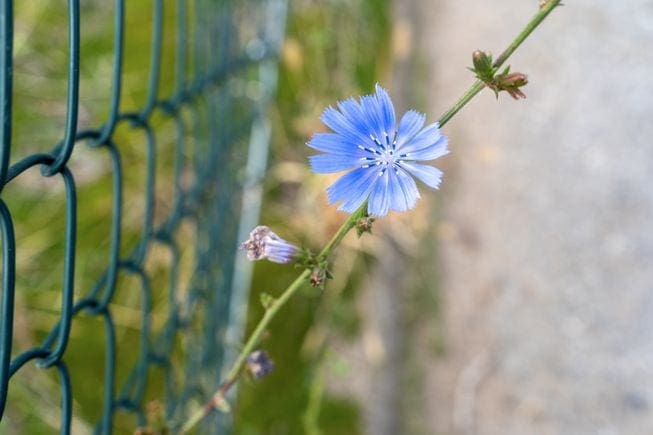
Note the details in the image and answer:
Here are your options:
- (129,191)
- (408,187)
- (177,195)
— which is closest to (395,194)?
(408,187)

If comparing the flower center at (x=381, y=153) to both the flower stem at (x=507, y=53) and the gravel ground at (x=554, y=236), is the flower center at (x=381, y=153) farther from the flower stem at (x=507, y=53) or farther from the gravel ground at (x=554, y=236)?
the gravel ground at (x=554, y=236)

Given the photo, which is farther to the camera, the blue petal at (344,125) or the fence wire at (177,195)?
the fence wire at (177,195)

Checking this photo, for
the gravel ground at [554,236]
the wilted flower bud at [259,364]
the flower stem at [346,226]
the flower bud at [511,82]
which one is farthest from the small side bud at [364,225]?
the gravel ground at [554,236]

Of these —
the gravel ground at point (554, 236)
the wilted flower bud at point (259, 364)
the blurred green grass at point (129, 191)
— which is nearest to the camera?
the wilted flower bud at point (259, 364)

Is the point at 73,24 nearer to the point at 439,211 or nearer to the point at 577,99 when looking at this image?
the point at 577,99

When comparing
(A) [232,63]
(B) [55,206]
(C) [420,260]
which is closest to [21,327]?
(B) [55,206]

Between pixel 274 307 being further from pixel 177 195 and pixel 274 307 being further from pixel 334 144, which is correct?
pixel 177 195
